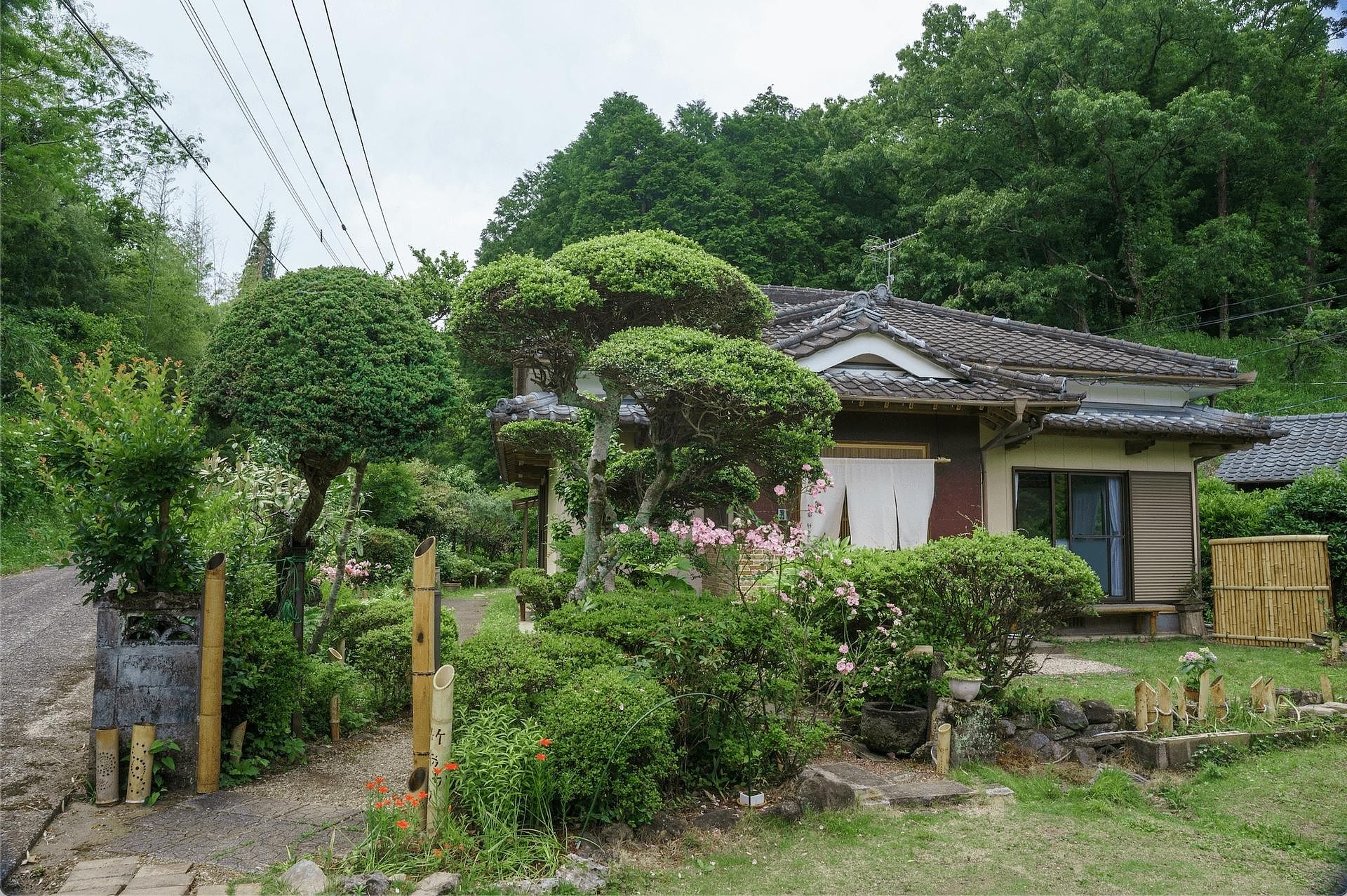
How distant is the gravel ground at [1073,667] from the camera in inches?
316

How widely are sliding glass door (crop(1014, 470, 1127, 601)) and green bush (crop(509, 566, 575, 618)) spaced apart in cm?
630

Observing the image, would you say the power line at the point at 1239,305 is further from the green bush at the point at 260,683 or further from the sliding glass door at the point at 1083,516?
the green bush at the point at 260,683

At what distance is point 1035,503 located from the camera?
10719 millimetres

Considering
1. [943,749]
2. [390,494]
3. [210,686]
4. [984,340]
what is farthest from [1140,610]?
[390,494]

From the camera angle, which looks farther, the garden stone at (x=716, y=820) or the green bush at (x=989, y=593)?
the green bush at (x=989, y=593)

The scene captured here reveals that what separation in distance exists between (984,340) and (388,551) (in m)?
12.3

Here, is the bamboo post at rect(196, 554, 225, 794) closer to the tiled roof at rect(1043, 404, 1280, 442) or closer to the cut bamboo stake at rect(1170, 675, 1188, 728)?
the cut bamboo stake at rect(1170, 675, 1188, 728)

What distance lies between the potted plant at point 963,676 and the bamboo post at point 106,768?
196 inches

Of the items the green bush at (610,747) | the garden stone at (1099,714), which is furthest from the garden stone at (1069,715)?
the green bush at (610,747)

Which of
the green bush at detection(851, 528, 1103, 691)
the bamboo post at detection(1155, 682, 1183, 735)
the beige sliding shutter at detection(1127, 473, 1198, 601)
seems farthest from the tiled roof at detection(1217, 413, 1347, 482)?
the green bush at detection(851, 528, 1103, 691)

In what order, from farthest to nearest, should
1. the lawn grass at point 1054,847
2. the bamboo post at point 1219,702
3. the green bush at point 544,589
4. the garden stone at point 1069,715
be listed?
the green bush at point 544,589 → the bamboo post at point 1219,702 → the garden stone at point 1069,715 → the lawn grass at point 1054,847

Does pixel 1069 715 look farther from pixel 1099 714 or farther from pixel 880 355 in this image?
pixel 880 355

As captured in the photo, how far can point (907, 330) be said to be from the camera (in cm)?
1209

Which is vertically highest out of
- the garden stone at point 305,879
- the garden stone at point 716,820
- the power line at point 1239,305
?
the power line at point 1239,305
